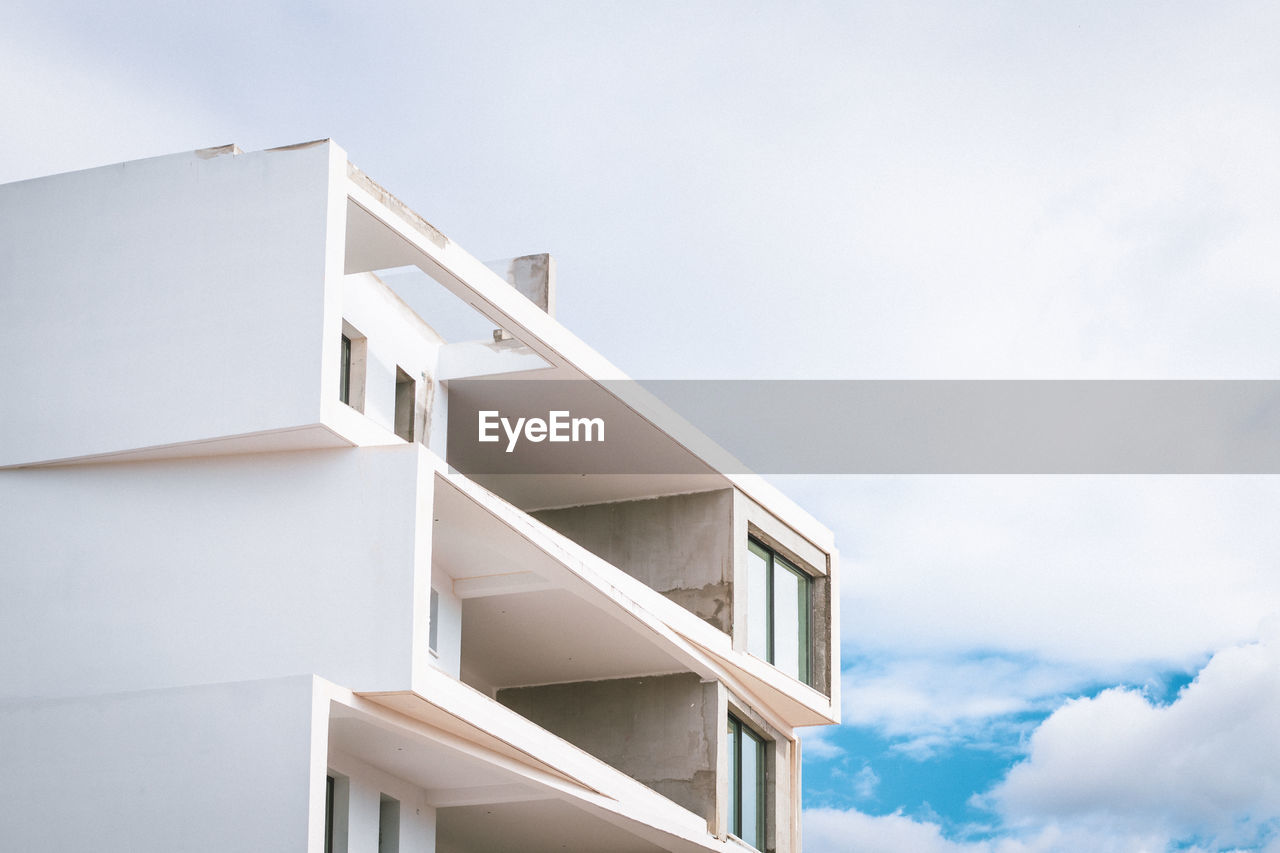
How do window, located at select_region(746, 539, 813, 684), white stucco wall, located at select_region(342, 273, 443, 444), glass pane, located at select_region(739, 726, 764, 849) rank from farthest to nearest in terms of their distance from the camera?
window, located at select_region(746, 539, 813, 684), glass pane, located at select_region(739, 726, 764, 849), white stucco wall, located at select_region(342, 273, 443, 444)

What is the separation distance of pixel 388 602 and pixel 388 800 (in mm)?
4240

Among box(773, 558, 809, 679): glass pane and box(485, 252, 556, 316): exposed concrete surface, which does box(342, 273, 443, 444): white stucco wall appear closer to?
box(485, 252, 556, 316): exposed concrete surface

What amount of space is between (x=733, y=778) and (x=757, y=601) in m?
3.09

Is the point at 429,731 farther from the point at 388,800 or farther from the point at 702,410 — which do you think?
the point at 702,410

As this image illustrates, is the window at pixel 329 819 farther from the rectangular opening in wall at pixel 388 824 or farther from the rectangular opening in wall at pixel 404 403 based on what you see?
the rectangular opening in wall at pixel 404 403

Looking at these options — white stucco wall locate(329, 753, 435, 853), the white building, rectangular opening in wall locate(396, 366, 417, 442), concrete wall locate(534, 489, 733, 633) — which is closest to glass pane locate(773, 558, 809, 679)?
concrete wall locate(534, 489, 733, 633)

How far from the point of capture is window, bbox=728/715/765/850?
31.9 m

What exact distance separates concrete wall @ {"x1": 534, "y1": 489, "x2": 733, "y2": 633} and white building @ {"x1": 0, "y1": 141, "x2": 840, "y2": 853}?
3.99m

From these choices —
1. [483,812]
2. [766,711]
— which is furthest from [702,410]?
[483,812]

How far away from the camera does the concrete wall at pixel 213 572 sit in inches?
834

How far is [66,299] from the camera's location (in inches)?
901

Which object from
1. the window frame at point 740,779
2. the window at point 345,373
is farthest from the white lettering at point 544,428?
the window frame at point 740,779

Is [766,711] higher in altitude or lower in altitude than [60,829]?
higher

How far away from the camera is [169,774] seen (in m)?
20.1
